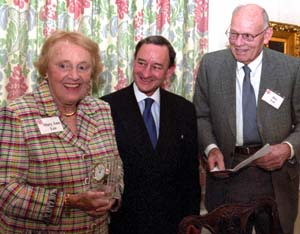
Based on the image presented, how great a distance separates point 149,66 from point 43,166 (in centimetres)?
84

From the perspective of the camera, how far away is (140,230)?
2104 millimetres

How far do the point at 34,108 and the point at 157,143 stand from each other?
706 millimetres

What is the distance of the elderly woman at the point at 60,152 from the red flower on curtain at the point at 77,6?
0.78 m

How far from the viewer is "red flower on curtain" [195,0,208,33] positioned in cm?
303

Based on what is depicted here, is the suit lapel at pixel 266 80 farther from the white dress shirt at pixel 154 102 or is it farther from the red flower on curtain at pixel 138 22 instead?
the red flower on curtain at pixel 138 22

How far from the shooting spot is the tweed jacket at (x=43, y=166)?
159cm

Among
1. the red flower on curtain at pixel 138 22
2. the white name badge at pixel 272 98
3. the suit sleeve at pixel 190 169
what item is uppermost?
the red flower on curtain at pixel 138 22

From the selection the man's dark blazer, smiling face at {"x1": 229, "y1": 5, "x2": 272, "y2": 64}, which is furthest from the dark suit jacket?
the man's dark blazer

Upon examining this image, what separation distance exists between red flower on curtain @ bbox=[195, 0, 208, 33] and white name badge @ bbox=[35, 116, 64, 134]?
5.47ft

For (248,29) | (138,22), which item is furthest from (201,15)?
(248,29)

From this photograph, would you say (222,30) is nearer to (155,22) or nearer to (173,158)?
(155,22)

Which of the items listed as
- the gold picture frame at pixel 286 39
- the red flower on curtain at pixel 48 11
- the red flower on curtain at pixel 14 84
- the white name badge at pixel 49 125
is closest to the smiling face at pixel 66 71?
the white name badge at pixel 49 125

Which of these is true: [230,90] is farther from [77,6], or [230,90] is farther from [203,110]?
[77,6]

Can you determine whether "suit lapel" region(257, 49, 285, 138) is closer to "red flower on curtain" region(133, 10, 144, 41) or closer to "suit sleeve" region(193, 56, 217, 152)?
"suit sleeve" region(193, 56, 217, 152)
